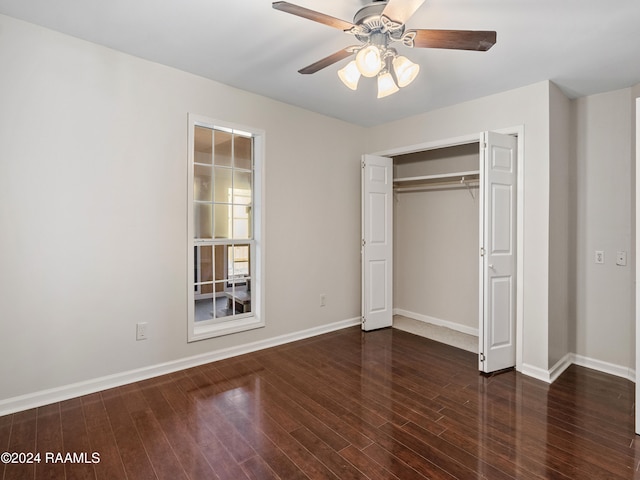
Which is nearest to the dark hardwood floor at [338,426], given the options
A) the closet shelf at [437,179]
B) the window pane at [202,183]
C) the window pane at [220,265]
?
the window pane at [220,265]

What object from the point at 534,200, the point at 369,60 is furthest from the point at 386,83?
the point at 534,200

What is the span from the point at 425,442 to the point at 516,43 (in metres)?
2.81

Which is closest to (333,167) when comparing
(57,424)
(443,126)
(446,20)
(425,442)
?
(443,126)

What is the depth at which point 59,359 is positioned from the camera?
8.22 feet

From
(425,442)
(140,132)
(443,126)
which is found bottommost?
(425,442)

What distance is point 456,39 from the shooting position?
5.84ft

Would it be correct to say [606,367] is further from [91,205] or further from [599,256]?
[91,205]

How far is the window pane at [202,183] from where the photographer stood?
130 inches

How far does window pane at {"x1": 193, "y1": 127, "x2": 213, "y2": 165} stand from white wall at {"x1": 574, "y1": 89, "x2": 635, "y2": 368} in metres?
3.69

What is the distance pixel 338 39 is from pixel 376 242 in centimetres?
244

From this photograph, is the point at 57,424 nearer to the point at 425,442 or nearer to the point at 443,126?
the point at 425,442

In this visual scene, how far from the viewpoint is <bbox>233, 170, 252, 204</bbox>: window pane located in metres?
3.59

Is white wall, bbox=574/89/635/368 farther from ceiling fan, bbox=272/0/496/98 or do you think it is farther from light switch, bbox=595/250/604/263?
ceiling fan, bbox=272/0/496/98

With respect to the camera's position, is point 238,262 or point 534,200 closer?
point 534,200
